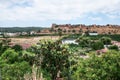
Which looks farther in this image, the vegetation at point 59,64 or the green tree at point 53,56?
the green tree at point 53,56

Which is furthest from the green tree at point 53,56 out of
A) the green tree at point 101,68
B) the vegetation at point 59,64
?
the green tree at point 101,68

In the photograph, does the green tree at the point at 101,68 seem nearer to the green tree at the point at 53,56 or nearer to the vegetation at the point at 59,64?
the vegetation at the point at 59,64

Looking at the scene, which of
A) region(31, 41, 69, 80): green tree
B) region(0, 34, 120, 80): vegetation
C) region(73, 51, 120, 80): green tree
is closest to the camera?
region(73, 51, 120, 80): green tree

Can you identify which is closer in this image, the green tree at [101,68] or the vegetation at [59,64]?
the green tree at [101,68]

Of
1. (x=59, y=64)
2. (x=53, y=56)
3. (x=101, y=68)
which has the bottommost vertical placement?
(x=59, y=64)

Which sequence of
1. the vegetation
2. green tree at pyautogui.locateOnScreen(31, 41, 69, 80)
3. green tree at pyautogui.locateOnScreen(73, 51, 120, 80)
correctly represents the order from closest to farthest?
green tree at pyautogui.locateOnScreen(73, 51, 120, 80), the vegetation, green tree at pyautogui.locateOnScreen(31, 41, 69, 80)

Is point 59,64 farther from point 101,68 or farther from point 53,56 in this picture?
point 101,68

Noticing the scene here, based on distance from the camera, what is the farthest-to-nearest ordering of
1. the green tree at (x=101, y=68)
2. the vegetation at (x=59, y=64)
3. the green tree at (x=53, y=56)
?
1. the green tree at (x=53, y=56)
2. the vegetation at (x=59, y=64)
3. the green tree at (x=101, y=68)

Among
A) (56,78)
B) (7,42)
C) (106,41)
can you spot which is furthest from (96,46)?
(56,78)

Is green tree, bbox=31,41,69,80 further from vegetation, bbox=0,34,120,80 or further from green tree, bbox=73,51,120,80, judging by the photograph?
green tree, bbox=73,51,120,80

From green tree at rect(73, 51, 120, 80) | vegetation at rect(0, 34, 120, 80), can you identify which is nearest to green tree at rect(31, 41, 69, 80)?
vegetation at rect(0, 34, 120, 80)

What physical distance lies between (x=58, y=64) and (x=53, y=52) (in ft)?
5.77

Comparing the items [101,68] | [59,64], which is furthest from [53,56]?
[101,68]

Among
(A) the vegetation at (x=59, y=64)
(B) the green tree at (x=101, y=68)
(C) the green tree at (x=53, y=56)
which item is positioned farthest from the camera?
(C) the green tree at (x=53, y=56)
